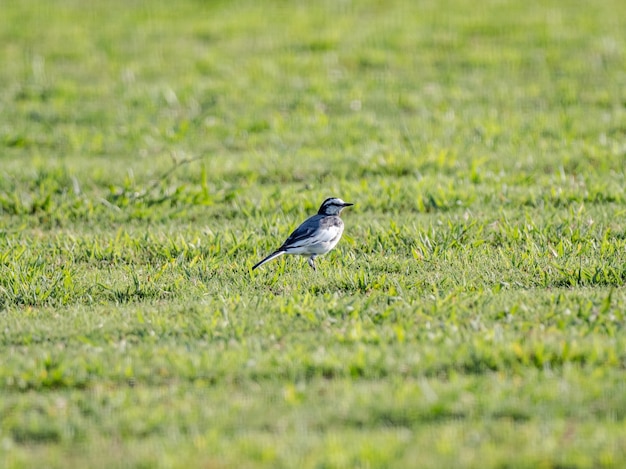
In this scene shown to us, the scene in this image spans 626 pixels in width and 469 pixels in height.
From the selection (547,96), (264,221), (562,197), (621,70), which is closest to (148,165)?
(264,221)

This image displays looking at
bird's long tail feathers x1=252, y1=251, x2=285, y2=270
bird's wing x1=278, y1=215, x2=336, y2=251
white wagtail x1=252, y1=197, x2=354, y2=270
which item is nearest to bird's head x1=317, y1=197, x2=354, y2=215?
white wagtail x1=252, y1=197, x2=354, y2=270

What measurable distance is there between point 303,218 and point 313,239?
176 centimetres

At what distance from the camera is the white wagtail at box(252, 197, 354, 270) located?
8.38 meters

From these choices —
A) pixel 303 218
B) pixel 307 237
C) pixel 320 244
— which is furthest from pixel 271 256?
pixel 303 218

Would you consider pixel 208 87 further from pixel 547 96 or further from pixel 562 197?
pixel 562 197

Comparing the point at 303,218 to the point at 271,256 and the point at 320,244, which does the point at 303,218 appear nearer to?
the point at 320,244

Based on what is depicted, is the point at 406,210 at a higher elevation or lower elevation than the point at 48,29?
lower

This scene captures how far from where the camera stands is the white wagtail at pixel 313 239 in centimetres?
838

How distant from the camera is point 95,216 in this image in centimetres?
1038

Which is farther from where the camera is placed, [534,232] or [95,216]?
[95,216]

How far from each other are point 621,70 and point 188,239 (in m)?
9.37

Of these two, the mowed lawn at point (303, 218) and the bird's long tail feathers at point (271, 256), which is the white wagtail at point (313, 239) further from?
the mowed lawn at point (303, 218)

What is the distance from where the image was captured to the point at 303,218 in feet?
33.2

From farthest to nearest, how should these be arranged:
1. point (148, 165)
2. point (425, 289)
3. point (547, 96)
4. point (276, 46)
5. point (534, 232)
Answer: point (276, 46) → point (547, 96) → point (148, 165) → point (534, 232) → point (425, 289)
